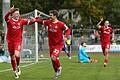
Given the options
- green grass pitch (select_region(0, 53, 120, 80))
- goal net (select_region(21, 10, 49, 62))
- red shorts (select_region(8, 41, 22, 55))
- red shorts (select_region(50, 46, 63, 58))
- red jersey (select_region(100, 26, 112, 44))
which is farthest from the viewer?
goal net (select_region(21, 10, 49, 62))

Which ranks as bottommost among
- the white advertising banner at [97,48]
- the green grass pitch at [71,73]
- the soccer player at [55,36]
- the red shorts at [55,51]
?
the white advertising banner at [97,48]

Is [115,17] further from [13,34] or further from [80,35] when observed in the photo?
[13,34]

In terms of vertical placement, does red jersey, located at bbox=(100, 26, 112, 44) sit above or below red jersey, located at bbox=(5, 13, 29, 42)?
below

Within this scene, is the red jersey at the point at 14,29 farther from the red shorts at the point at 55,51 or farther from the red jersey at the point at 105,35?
the red jersey at the point at 105,35

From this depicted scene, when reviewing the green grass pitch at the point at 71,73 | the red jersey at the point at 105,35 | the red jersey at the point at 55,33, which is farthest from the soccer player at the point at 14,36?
the red jersey at the point at 105,35

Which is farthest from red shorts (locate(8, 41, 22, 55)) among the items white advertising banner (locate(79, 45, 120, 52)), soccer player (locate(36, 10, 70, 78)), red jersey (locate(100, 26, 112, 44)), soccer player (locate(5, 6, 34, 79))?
white advertising banner (locate(79, 45, 120, 52))

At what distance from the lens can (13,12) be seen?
15.9m

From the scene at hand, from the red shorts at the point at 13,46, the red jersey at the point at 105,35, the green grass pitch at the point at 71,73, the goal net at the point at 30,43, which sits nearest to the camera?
the red shorts at the point at 13,46

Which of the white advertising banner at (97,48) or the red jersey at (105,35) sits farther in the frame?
the white advertising banner at (97,48)

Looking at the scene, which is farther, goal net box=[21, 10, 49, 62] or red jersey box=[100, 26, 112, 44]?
goal net box=[21, 10, 49, 62]

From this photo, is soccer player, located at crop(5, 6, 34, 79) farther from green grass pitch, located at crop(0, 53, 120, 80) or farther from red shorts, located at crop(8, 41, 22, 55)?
green grass pitch, located at crop(0, 53, 120, 80)

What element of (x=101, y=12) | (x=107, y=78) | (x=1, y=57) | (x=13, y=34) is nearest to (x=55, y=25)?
(x=13, y=34)

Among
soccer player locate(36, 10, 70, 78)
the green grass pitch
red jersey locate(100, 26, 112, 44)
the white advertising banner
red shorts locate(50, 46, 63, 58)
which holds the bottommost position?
the white advertising banner

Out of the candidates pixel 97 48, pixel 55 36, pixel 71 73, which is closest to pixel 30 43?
pixel 71 73
